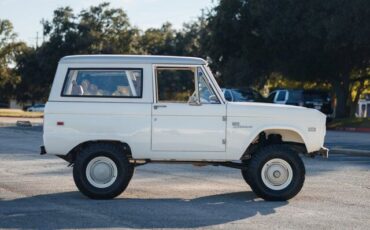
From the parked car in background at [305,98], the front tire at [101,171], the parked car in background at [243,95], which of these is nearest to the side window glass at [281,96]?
the parked car in background at [305,98]

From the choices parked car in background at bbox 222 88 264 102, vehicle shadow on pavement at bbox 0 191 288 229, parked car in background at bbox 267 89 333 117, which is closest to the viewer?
vehicle shadow on pavement at bbox 0 191 288 229

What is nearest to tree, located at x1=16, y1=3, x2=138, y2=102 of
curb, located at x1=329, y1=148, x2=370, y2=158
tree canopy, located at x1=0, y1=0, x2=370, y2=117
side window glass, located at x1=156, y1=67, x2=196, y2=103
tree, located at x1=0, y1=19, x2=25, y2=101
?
tree, located at x1=0, y1=19, x2=25, y2=101

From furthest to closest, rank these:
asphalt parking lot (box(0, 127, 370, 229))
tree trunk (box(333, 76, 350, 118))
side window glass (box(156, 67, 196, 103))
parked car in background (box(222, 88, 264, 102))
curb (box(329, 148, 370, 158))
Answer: tree trunk (box(333, 76, 350, 118)) < parked car in background (box(222, 88, 264, 102)) < curb (box(329, 148, 370, 158)) < side window glass (box(156, 67, 196, 103)) < asphalt parking lot (box(0, 127, 370, 229))

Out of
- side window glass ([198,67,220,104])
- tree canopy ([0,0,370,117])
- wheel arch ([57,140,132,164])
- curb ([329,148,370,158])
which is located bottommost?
curb ([329,148,370,158])

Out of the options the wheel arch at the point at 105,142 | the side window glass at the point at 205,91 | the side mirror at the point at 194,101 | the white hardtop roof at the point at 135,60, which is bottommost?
the wheel arch at the point at 105,142

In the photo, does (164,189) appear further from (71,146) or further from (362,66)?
(362,66)

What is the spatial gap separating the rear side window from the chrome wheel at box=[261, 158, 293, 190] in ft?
7.51

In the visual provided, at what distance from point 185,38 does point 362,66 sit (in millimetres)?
39229

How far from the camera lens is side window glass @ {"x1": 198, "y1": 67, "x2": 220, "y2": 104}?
10750 mm

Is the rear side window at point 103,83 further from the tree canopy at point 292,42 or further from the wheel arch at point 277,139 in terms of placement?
the tree canopy at point 292,42

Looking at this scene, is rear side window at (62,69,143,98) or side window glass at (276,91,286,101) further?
side window glass at (276,91,286,101)

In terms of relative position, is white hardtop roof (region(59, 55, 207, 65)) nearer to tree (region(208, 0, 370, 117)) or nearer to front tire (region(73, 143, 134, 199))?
front tire (region(73, 143, 134, 199))

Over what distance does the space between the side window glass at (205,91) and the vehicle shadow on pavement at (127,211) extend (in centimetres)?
152

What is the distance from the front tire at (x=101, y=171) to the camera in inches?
417
